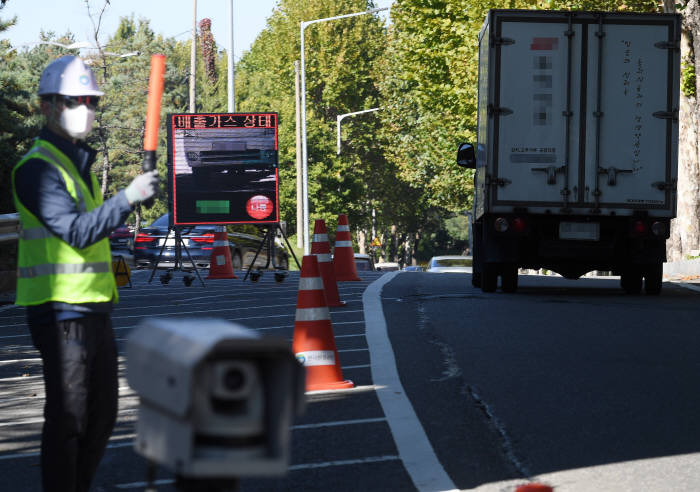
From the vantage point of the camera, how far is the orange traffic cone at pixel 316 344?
8459 millimetres

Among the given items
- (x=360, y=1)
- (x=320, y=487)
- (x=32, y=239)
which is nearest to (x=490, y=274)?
(x=320, y=487)

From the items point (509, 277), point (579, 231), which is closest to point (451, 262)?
point (509, 277)

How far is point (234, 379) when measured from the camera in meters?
2.36

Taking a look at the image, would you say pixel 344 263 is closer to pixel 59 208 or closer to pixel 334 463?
pixel 334 463

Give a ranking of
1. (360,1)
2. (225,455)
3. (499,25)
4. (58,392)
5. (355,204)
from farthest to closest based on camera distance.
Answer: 1. (360,1)
2. (355,204)
3. (499,25)
4. (58,392)
5. (225,455)

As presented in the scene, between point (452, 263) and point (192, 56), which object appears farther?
point (192, 56)

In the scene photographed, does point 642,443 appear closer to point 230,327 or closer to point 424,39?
point 230,327

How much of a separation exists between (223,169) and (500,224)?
22.3 feet

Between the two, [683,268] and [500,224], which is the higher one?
[500,224]

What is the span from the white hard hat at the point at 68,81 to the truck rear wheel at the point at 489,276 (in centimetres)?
1211

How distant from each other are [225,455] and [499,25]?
13667 millimetres

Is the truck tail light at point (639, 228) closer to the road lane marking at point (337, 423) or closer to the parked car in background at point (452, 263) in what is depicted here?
the road lane marking at point (337, 423)

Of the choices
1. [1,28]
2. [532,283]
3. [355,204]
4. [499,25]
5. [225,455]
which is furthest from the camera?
[355,204]

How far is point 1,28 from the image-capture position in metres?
36.4
